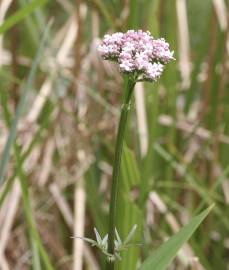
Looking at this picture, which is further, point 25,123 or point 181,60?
point 181,60

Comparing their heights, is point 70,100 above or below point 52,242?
above

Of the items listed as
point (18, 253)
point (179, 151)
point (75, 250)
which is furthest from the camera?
point (179, 151)

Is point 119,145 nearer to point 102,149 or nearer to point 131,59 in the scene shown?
point 131,59

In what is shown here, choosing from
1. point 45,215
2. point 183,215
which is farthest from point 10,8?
point 183,215

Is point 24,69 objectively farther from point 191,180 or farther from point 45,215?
point 191,180

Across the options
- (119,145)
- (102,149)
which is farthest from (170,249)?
(102,149)

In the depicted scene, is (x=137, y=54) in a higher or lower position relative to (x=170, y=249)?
higher

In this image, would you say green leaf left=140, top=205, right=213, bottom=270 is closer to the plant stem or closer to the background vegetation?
the plant stem

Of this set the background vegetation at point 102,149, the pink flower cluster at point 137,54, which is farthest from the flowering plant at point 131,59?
the background vegetation at point 102,149
